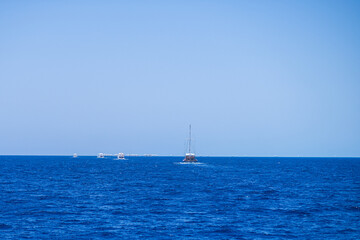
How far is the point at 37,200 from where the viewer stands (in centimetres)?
4772

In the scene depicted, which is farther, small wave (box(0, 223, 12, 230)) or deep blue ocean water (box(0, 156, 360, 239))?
small wave (box(0, 223, 12, 230))

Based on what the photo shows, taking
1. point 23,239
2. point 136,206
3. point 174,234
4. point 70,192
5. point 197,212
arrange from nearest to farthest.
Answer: point 23,239 < point 174,234 < point 197,212 < point 136,206 < point 70,192

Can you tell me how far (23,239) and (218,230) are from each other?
1706 centimetres

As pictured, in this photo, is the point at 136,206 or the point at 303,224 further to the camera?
the point at 136,206

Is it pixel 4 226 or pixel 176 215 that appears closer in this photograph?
pixel 4 226

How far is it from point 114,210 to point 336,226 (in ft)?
80.7

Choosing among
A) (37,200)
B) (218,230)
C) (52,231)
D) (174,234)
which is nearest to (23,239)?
(52,231)

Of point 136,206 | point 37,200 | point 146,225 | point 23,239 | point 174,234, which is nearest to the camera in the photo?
point 23,239

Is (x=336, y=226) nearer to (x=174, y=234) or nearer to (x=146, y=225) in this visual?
(x=174, y=234)

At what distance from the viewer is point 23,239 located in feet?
93.4

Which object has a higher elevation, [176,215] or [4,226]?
[176,215]

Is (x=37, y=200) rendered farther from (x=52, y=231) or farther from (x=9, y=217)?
(x=52, y=231)

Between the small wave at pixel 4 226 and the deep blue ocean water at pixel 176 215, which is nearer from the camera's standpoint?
the deep blue ocean water at pixel 176 215

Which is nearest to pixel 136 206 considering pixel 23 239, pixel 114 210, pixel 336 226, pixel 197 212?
pixel 114 210
